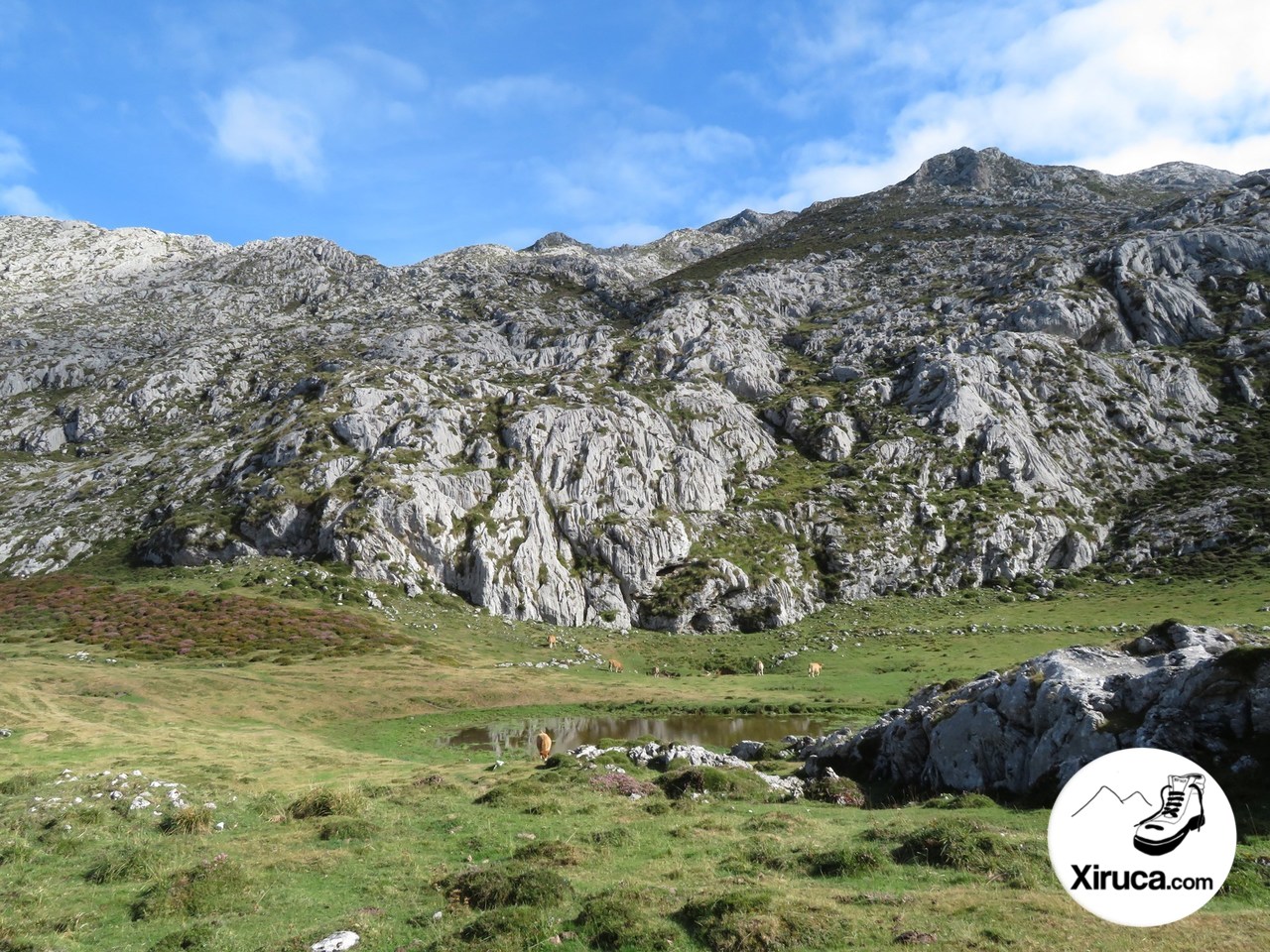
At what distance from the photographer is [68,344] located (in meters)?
169

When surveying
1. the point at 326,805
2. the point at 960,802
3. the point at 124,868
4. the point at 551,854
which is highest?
the point at 124,868

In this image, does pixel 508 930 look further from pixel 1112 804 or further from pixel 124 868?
pixel 124 868

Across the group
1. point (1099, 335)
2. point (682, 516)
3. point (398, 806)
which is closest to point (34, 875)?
point (398, 806)

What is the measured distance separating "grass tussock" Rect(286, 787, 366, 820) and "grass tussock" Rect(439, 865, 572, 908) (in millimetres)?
9253

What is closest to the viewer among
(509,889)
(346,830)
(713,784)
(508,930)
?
(508,930)

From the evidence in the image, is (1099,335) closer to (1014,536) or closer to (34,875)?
(1014,536)

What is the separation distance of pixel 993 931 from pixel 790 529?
312 feet

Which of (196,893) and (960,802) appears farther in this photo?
(960,802)

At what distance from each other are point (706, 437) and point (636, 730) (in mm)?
79738

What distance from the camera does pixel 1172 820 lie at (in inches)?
469

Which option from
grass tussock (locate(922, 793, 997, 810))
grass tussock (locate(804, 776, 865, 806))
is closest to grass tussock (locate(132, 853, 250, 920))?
grass tussock (locate(804, 776, 865, 806))

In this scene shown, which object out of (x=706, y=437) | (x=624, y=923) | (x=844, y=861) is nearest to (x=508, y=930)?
(x=624, y=923)

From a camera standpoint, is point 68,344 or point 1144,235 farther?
point 68,344

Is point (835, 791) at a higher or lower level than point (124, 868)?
lower
